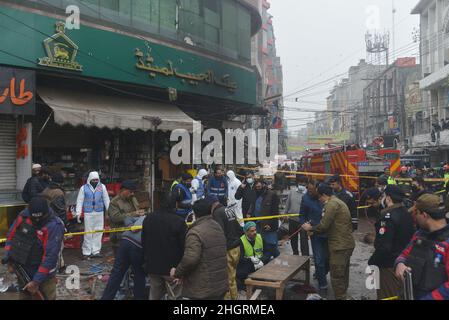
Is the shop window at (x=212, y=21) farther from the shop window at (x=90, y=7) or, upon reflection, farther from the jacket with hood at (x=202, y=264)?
the jacket with hood at (x=202, y=264)

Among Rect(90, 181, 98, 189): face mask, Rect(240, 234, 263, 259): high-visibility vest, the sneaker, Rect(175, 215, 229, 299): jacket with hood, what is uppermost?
Rect(90, 181, 98, 189): face mask

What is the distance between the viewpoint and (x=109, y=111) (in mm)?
11906

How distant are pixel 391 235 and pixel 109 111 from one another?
30.0 feet

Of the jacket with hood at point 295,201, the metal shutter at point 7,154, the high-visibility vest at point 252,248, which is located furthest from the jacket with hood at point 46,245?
the metal shutter at point 7,154

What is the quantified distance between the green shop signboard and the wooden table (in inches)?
310

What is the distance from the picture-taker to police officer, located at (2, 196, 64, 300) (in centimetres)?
441

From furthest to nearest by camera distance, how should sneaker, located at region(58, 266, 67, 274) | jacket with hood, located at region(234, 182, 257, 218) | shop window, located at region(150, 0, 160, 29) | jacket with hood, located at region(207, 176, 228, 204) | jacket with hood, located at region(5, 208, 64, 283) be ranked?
Answer: shop window, located at region(150, 0, 160, 29)
jacket with hood, located at region(207, 176, 228, 204)
jacket with hood, located at region(234, 182, 257, 218)
sneaker, located at region(58, 266, 67, 274)
jacket with hood, located at region(5, 208, 64, 283)

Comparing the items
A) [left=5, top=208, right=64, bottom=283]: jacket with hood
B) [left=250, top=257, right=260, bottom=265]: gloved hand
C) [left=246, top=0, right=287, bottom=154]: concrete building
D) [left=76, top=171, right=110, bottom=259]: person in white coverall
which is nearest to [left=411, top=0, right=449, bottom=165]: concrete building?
[left=246, top=0, right=287, bottom=154]: concrete building

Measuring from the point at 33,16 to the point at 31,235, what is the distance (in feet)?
25.6

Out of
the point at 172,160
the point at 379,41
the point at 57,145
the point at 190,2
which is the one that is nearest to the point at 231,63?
the point at 190,2

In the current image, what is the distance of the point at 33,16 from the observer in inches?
407

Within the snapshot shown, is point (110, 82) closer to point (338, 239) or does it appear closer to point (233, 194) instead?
point (233, 194)

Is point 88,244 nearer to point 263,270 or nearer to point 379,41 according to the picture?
point 263,270

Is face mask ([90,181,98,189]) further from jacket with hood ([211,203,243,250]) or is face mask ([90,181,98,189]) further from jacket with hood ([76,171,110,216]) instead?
jacket with hood ([211,203,243,250])
